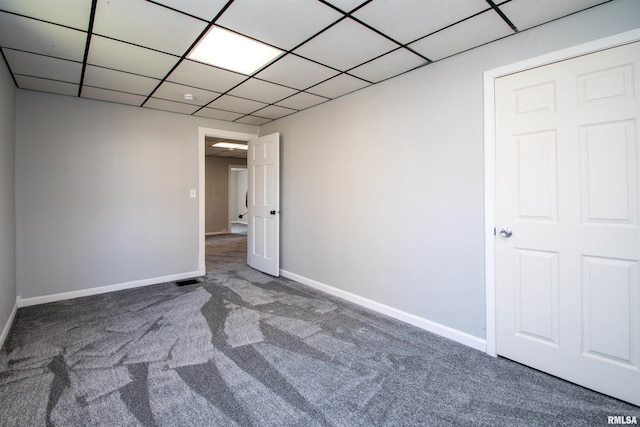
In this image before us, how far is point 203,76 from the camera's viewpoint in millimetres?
3008

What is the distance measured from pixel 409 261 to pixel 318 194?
1.59 m

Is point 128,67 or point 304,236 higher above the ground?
point 128,67

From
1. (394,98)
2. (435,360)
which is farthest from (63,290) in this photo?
(394,98)

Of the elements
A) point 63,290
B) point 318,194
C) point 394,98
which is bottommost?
point 63,290

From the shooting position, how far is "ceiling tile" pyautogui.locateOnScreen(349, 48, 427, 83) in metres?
2.59

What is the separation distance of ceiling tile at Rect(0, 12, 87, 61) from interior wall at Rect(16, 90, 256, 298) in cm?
139

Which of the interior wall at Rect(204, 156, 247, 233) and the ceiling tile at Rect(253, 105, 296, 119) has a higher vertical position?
the ceiling tile at Rect(253, 105, 296, 119)

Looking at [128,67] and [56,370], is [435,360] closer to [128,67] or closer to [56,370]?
[56,370]

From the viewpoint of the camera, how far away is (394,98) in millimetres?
3033

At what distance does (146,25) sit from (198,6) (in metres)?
0.49

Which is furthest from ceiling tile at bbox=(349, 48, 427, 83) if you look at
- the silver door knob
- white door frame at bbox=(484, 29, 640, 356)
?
the silver door knob

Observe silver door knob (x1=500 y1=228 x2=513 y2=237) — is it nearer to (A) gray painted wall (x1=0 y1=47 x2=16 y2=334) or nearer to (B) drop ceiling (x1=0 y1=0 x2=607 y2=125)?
(B) drop ceiling (x1=0 y1=0 x2=607 y2=125)

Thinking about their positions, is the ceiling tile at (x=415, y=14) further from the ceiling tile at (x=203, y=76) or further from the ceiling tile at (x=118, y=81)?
the ceiling tile at (x=118, y=81)

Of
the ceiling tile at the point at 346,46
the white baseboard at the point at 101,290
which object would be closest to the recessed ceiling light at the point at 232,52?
the ceiling tile at the point at 346,46
